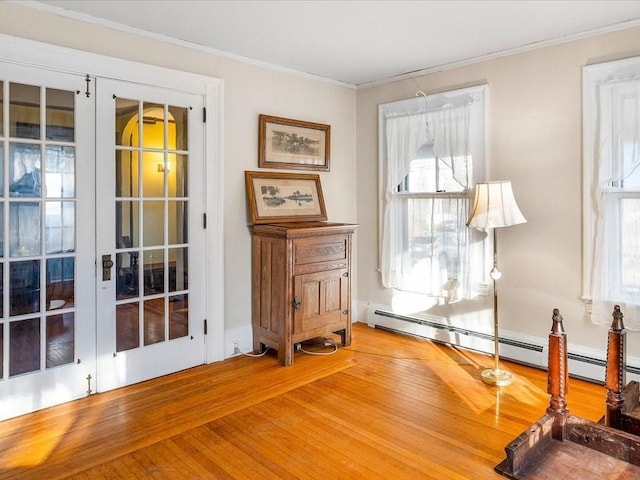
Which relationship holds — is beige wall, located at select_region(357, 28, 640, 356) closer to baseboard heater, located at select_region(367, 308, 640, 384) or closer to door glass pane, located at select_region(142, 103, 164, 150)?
baseboard heater, located at select_region(367, 308, 640, 384)

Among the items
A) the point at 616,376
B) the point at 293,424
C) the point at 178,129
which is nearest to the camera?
the point at 616,376

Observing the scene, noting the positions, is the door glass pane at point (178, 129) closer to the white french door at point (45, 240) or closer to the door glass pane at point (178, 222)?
the door glass pane at point (178, 222)

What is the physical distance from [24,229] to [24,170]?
0.36m

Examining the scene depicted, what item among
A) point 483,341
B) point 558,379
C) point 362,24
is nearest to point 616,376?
point 558,379

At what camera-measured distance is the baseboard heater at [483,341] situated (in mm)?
3359

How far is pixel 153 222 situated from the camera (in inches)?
134

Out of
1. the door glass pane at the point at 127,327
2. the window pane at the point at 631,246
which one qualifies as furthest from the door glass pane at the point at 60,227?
the window pane at the point at 631,246

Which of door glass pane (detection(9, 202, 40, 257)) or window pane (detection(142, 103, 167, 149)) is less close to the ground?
window pane (detection(142, 103, 167, 149))

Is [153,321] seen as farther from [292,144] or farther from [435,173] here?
[435,173]

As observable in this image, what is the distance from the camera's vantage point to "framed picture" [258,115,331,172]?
4078 mm

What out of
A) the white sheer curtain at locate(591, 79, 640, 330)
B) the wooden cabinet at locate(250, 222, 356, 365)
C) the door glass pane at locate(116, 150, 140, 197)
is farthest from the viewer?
the wooden cabinet at locate(250, 222, 356, 365)

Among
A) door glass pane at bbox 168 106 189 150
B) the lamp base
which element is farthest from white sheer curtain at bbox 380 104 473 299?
door glass pane at bbox 168 106 189 150

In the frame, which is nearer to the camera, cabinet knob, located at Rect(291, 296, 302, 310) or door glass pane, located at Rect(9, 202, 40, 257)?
door glass pane, located at Rect(9, 202, 40, 257)

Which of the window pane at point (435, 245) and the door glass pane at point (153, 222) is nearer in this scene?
the door glass pane at point (153, 222)
